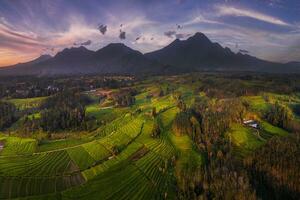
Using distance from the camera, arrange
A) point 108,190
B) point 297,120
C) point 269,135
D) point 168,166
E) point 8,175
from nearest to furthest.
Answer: point 108,190
point 8,175
point 168,166
point 269,135
point 297,120

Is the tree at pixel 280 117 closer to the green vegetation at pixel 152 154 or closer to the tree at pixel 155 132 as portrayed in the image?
the green vegetation at pixel 152 154

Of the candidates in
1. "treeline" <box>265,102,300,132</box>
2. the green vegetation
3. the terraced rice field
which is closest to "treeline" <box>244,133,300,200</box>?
the green vegetation

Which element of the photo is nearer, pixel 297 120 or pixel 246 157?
pixel 246 157

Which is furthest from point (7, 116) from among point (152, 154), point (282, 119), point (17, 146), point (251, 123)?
point (282, 119)

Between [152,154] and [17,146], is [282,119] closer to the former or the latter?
[152,154]

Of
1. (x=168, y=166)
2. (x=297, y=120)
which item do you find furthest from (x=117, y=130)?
(x=297, y=120)

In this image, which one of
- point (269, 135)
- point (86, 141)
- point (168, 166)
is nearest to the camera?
point (168, 166)

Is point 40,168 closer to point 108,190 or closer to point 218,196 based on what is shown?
point 108,190
